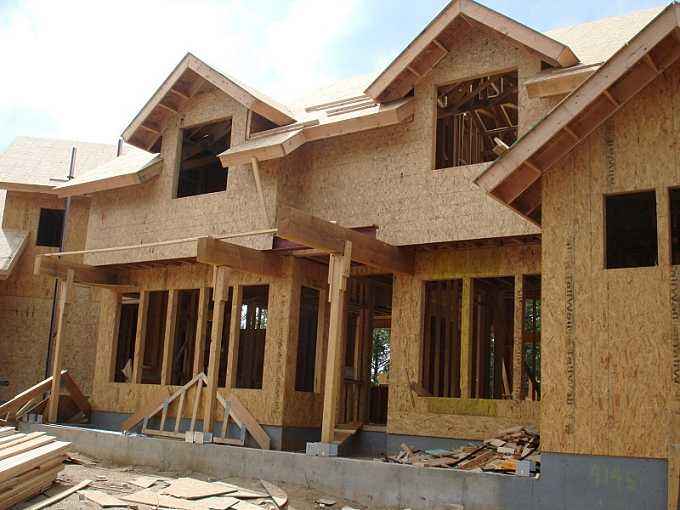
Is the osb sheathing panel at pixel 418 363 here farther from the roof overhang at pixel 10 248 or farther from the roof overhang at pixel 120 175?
the roof overhang at pixel 10 248

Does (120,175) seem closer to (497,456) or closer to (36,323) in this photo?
(36,323)

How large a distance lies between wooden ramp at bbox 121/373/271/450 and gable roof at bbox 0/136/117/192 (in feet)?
30.3

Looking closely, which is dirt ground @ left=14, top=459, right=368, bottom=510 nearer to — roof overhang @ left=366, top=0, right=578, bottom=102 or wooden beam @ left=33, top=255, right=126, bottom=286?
wooden beam @ left=33, top=255, right=126, bottom=286

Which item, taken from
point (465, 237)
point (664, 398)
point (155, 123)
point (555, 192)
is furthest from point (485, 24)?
point (155, 123)

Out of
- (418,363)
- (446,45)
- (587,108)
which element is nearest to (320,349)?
(418,363)

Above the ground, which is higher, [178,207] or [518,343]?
[178,207]

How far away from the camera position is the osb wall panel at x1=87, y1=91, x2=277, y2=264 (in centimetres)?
1667

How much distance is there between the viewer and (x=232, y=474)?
1349 cm

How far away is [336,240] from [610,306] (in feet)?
14.8

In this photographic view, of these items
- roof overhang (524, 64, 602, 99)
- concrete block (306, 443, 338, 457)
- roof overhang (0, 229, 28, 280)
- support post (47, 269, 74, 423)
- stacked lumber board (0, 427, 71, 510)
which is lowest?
stacked lumber board (0, 427, 71, 510)

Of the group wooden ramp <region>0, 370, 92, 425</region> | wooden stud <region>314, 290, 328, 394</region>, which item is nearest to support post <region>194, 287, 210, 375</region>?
wooden stud <region>314, 290, 328, 394</region>

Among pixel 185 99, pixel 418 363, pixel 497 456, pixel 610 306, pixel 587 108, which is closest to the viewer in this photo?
pixel 610 306

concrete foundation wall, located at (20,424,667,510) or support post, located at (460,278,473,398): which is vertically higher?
support post, located at (460,278,473,398)

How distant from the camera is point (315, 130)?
51.5 ft
